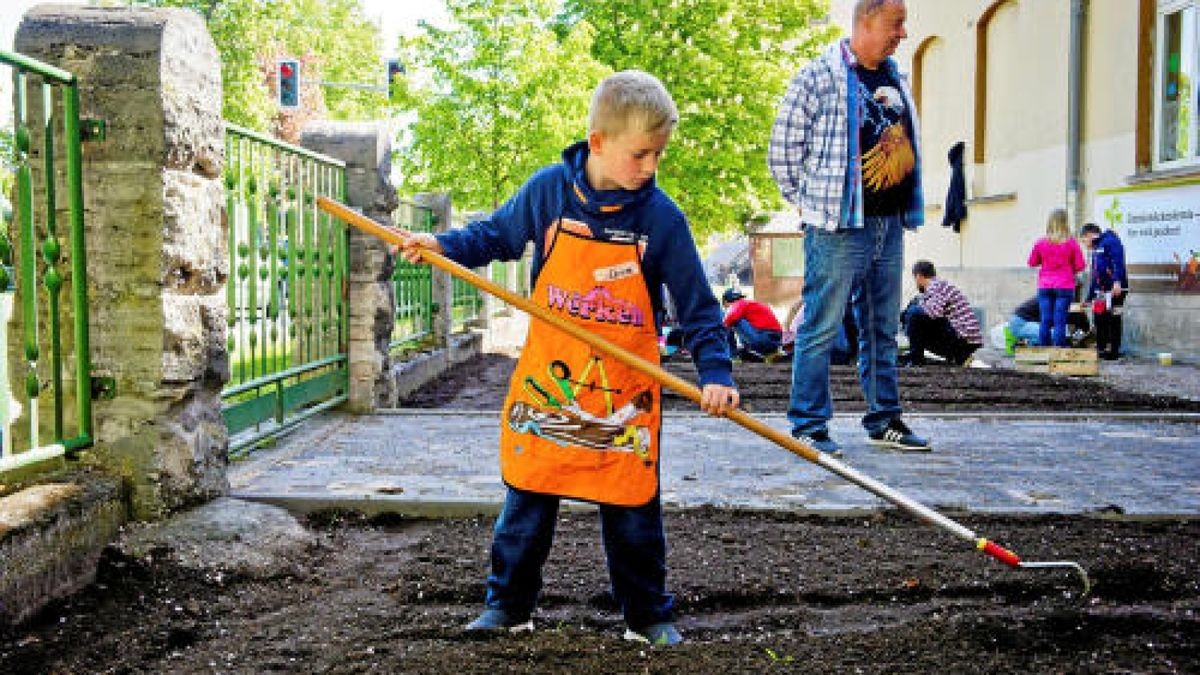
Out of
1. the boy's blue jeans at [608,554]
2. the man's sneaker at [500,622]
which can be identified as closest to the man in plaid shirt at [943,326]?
the boy's blue jeans at [608,554]

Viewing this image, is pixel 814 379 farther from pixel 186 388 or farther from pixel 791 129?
pixel 186 388

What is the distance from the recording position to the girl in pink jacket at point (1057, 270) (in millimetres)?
12961

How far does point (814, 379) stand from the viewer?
5.69 m

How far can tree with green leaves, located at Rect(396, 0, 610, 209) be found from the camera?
17.5 m

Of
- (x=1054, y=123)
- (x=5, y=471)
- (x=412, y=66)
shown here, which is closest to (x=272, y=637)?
(x=5, y=471)

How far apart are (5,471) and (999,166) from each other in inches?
646

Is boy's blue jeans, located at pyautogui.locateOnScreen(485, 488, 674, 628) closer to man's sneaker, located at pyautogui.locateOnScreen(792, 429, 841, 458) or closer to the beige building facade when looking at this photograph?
man's sneaker, located at pyautogui.locateOnScreen(792, 429, 841, 458)

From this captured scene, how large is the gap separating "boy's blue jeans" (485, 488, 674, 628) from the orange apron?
7 cm

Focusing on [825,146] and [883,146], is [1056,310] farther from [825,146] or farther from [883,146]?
[825,146]

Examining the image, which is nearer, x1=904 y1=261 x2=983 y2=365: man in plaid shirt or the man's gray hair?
the man's gray hair

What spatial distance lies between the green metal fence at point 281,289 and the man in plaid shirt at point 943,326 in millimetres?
6977

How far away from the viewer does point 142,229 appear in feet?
12.9

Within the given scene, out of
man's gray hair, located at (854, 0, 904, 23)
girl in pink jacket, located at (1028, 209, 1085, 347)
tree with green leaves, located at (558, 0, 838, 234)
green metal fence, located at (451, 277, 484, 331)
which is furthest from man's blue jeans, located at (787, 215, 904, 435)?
tree with green leaves, located at (558, 0, 838, 234)

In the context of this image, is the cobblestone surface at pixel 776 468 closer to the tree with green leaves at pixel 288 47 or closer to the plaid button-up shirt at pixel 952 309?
the tree with green leaves at pixel 288 47
